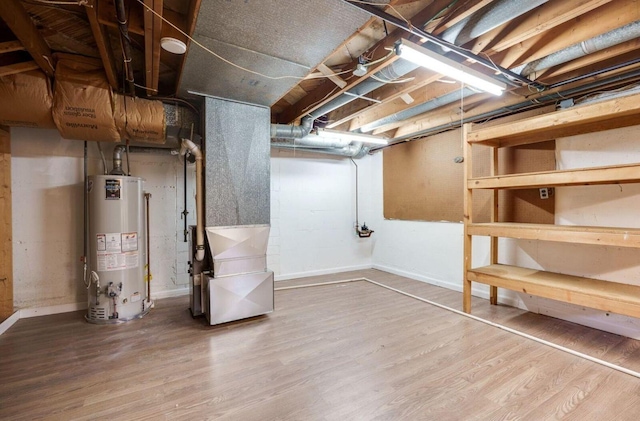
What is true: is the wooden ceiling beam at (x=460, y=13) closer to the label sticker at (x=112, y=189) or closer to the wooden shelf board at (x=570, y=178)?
the wooden shelf board at (x=570, y=178)

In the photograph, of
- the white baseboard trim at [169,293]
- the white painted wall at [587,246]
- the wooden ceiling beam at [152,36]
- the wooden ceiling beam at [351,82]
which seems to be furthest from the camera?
the white baseboard trim at [169,293]

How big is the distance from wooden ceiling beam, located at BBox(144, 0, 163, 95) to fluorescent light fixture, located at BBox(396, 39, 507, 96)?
4.85ft

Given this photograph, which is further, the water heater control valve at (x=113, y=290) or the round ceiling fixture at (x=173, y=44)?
the water heater control valve at (x=113, y=290)

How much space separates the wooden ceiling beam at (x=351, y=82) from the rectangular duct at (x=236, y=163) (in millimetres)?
586

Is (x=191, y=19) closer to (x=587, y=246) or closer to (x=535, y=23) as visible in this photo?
(x=535, y=23)

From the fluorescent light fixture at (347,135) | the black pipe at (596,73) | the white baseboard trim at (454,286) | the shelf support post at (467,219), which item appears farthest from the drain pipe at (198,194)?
the black pipe at (596,73)

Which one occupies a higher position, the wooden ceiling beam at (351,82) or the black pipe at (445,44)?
the wooden ceiling beam at (351,82)

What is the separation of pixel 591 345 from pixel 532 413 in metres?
1.31

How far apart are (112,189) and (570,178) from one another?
418 cm

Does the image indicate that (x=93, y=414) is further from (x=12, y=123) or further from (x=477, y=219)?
(x=477, y=219)

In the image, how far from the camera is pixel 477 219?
12.4 feet

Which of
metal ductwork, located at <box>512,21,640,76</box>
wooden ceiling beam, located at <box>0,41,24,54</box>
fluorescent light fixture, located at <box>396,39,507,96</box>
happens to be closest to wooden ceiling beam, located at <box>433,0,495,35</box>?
fluorescent light fixture, located at <box>396,39,507,96</box>

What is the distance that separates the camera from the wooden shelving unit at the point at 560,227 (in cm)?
212

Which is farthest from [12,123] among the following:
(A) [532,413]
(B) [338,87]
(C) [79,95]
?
(A) [532,413]
